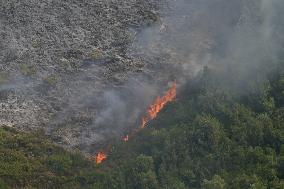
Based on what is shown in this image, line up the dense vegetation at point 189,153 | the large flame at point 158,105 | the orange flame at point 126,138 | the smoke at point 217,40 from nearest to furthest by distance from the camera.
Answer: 1. the dense vegetation at point 189,153
2. the orange flame at point 126,138
3. the large flame at point 158,105
4. the smoke at point 217,40

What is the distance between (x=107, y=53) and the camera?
64250mm

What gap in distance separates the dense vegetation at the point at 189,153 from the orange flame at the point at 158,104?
1929mm

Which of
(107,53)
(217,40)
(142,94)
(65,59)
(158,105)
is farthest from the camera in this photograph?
(217,40)

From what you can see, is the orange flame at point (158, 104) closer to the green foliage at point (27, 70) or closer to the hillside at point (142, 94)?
the hillside at point (142, 94)

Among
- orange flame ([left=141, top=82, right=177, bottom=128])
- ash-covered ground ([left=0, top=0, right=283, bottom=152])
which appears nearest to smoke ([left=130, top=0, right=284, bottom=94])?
ash-covered ground ([left=0, top=0, right=283, bottom=152])

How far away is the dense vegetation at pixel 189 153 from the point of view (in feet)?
154

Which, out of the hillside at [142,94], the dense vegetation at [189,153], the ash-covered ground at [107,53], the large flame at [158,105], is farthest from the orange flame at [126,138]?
the dense vegetation at [189,153]

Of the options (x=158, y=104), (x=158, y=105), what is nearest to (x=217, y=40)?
(x=158, y=104)

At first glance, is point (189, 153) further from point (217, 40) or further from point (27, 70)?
point (217, 40)

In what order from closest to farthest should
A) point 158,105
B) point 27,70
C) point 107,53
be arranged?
point 158,105 < point 27,70 < point 107,53

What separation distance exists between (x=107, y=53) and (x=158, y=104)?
9.82 m

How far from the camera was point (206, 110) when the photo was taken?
5481cm

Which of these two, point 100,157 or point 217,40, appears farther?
point 217,40

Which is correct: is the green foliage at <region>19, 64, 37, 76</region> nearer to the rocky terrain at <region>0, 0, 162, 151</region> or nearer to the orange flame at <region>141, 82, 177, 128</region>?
the rocky terrain at <region>0, 0, 162, 151</region>
